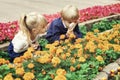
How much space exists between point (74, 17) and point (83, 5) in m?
5.74

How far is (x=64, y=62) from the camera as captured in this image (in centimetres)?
451

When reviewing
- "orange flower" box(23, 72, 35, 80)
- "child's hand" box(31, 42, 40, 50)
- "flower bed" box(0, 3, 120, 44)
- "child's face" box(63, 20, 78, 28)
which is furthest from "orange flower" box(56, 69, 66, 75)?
"flower bed" box(0, 3, 120, 44)

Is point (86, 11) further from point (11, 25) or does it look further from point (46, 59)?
point (46, 59)

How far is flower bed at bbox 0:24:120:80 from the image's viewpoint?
4.27m

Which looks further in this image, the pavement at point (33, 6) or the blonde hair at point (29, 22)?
the pavement at point (33, 6)

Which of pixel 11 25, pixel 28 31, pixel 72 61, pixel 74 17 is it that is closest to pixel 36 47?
pixel 28 31

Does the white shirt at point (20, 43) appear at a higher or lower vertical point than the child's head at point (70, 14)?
lower

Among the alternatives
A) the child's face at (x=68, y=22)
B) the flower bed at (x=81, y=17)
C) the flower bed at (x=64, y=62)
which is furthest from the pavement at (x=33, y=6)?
the flower bed at (x=64, y=62)

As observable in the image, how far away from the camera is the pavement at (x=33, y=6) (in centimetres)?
975

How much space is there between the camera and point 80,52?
15.4 feet

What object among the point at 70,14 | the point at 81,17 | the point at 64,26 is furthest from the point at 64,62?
the point at 81,17

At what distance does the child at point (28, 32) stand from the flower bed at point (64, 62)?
0.39 m

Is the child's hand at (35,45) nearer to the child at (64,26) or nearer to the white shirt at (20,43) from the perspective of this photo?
the white shirt at (20,43)

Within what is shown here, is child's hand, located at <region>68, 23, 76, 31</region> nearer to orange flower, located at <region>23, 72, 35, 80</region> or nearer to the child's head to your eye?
the child's head
